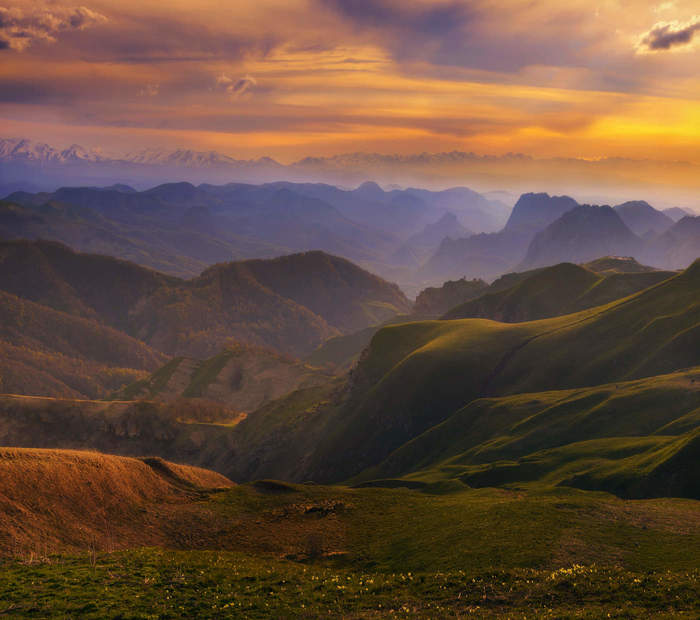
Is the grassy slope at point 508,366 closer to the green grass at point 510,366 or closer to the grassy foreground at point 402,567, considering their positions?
the green grass at point 510,366

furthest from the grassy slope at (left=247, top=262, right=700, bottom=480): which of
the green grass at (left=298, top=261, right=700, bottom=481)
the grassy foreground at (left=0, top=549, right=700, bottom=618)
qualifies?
the grassy foreground at (left=0, top=549, right=700, bottom=618)

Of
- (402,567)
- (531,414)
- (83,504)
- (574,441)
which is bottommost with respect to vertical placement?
(402,567)

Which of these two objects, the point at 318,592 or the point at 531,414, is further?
the point at 531,414

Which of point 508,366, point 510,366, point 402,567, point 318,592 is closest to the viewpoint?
point 318,592

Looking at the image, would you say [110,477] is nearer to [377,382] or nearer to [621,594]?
[621,594]

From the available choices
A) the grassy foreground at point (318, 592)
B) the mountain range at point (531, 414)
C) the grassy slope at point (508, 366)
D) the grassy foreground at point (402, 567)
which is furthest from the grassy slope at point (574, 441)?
the grassy foreground at point (318, 592)

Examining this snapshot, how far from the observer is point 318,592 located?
3900 cm

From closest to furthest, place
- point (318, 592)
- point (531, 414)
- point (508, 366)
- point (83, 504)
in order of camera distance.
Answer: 1. point (318, 592)
2. point (83, 504)
3. point (531, 414)
4. point (508, 366)

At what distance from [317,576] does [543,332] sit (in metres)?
153

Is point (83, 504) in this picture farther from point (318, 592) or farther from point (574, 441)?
point (574, 441)

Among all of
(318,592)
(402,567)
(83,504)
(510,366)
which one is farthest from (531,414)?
(83,504)

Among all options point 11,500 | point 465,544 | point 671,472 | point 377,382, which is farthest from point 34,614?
point 377,382

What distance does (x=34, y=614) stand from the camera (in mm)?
32031

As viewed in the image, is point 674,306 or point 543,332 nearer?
point 674,306
